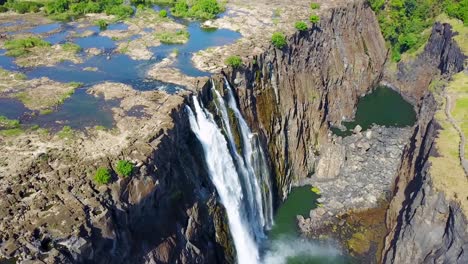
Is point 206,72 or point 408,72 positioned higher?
point 206,72

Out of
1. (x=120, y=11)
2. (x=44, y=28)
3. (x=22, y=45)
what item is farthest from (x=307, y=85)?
(x=44, y=28)

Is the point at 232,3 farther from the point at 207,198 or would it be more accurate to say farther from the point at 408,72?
the point at 207,198

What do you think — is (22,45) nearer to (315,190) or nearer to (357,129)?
(315,190)

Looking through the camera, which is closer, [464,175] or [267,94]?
[464,175]

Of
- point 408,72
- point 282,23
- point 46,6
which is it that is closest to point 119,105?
point 282,23

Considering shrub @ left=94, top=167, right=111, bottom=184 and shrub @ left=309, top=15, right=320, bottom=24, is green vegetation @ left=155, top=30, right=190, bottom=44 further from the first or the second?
shrub @ left=94, top=167, right=111, bottom=184

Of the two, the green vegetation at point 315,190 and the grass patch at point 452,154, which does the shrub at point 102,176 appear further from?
the green vegetation at point 315,190

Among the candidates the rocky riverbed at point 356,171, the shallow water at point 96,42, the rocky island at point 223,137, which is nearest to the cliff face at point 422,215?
the rocky island at point 223,137
